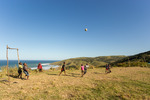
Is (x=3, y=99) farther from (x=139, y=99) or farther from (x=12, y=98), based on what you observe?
(x=139, y=99)

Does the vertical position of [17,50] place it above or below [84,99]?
above

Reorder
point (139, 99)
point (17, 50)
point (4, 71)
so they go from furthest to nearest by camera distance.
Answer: point (4, 71) < point (17, 50) < point (139, 99)

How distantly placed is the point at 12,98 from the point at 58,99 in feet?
9.44

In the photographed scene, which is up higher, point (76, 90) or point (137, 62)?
point (76, 90)

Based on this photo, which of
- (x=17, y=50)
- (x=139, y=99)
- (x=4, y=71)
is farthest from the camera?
(x=4, y=71)

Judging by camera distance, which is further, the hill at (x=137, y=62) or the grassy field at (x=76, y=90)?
the hill at (x=137, y=62)

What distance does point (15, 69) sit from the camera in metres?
14.9

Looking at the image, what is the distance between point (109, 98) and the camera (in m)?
5.14

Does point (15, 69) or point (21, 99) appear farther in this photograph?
point (15, 69)

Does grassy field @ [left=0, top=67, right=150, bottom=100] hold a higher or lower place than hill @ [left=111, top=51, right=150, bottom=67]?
higher

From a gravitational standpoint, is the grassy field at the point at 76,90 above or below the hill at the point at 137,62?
above

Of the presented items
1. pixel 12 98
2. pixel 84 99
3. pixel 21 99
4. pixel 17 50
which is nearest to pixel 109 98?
pixel 84 99

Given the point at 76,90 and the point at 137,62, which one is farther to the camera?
the point at 137,62

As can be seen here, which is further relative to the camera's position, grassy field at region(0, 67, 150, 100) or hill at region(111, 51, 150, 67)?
hill at region(111, 51, 150, 67)
